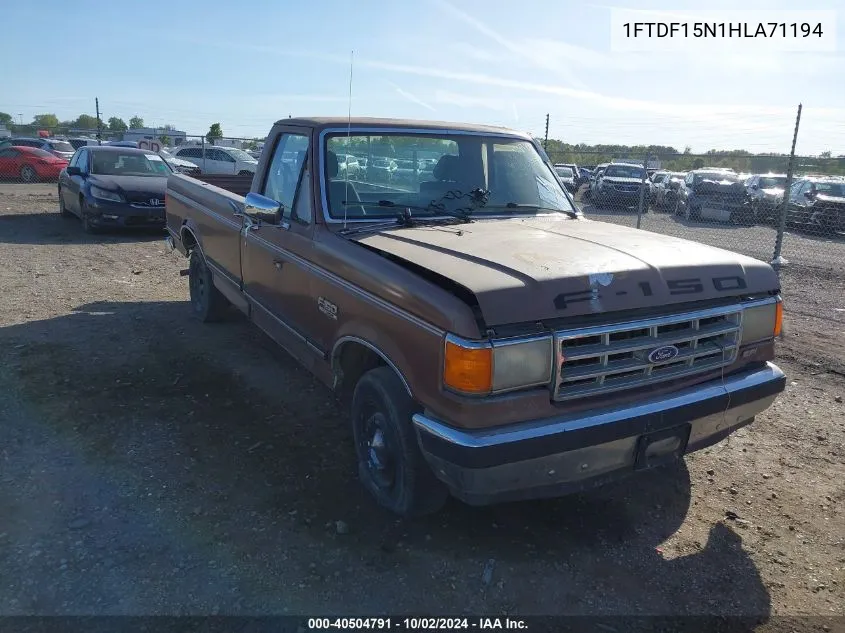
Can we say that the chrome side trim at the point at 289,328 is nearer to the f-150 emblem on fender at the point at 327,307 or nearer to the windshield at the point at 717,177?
the f-150 emblem on fender at the point at 327,307

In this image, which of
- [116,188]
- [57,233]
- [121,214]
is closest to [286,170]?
[121,214]

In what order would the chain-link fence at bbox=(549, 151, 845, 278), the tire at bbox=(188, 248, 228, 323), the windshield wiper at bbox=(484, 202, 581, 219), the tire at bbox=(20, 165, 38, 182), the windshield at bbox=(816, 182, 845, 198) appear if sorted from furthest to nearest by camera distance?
the tire at bbox=(20, 165, 38, 182) < the windshield at bbox=(816, 182, 845, 198) < the chain-link fence at bbox=(549, 151, 845, 278) < the tire at bbox=(188, 248, 228, 323) < the windshield wiper at bbox=(484, 202, 581, 219)

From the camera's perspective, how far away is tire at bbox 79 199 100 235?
1147 centimetres

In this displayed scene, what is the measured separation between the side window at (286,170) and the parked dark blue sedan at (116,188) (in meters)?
7.15

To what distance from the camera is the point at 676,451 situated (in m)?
3.10

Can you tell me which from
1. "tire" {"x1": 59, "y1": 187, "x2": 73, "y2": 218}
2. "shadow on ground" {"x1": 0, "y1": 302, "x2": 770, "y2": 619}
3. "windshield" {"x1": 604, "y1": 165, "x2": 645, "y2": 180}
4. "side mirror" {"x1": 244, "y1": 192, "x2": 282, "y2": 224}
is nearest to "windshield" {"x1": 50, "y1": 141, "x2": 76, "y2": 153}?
"tire" {"x1": 59, "y1": 187, "x2": 73, "y2": 218}

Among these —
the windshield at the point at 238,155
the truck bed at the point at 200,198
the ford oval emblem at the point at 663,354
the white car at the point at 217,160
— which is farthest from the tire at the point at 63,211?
the ford oval emblem at the point at 663,354

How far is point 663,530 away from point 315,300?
2.30 m

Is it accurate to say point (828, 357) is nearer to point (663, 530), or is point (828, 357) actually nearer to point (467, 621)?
point (663, 530)

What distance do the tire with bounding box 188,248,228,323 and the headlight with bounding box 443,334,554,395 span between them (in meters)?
4.19

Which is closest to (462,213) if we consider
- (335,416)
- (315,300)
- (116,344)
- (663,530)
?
(315,300)

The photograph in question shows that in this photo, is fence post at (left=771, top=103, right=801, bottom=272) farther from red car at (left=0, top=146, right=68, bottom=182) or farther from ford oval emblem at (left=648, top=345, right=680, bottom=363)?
red car at (left=0, top=146, right=68, bottom=182)

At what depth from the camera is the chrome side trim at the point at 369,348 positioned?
301 cm

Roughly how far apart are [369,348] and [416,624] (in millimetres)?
1313
